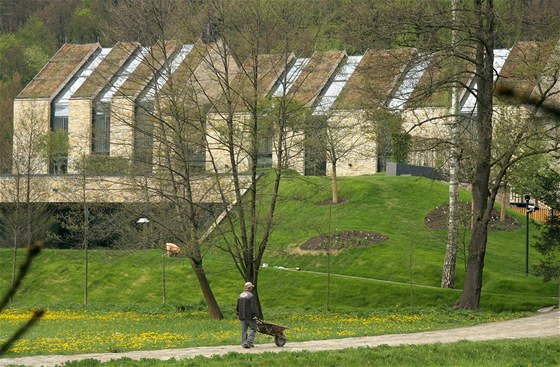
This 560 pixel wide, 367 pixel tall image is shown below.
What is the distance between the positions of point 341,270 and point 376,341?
22.0 metres

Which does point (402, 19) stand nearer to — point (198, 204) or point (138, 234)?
point (198, 204)

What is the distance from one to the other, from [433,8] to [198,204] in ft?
28.3

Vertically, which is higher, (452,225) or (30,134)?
(30,134)

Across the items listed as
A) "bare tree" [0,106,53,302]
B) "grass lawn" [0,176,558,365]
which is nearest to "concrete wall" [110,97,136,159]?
"grass lawn" [0,176,558,365]

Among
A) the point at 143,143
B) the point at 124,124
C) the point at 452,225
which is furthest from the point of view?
the point at 452,225

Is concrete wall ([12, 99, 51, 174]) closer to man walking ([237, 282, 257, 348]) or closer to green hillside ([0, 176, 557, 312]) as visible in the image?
green hillside ([0, 176, 557, 312])

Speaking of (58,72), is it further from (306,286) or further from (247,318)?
(247,318)

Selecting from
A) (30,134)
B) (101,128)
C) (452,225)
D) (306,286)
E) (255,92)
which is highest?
(255,92)

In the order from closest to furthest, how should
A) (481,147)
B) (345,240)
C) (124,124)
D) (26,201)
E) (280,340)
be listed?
(280,340), (124,124), (481,147), (345,240), (26,201)

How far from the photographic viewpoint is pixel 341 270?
4309 centimetres

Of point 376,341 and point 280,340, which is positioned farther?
point 376,341

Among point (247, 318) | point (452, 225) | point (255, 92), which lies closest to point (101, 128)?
point (255, 92)

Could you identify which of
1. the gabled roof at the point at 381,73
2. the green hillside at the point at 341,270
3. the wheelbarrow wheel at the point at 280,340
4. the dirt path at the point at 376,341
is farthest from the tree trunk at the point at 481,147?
the wheelbarrow wheel at the point at 280,340

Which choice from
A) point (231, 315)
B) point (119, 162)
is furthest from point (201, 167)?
point (231, 315)
